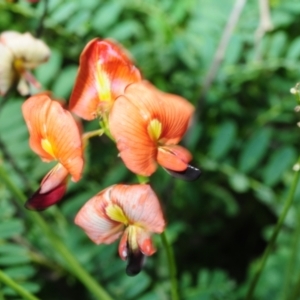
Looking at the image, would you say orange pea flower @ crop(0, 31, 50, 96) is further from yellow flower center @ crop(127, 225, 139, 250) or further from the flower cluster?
yellow flower center @ crop(127, 225, 139, 250)

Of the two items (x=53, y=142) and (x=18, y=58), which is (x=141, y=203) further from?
(x=18, y=58)

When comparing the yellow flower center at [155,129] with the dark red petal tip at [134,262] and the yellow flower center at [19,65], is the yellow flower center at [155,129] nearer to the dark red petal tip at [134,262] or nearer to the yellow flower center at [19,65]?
the dark red petal tip at [134,262]

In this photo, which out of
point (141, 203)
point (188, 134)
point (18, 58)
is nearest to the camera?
point (141, 203)

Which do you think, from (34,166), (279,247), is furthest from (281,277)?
(34,166)

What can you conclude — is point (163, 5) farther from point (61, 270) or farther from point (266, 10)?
point (61, 270)

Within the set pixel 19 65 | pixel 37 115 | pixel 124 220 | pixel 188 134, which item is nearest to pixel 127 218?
pixel 124 220

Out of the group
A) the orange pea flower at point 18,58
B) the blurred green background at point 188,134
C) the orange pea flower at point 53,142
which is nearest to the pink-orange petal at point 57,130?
the orange pea flower at point 53,142

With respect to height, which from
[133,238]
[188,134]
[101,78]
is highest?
[101,78]
